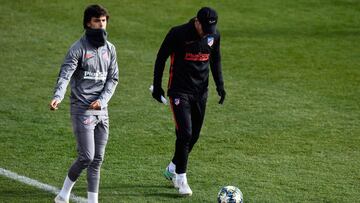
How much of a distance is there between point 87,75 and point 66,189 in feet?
4.39

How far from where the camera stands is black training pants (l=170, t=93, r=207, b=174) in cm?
909

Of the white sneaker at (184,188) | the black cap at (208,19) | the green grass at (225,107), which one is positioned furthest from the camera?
the green grass at (225,107)

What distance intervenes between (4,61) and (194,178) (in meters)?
6.80

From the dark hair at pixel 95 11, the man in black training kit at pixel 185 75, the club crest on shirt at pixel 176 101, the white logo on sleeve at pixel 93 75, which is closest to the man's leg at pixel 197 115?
the man in black training kit at pixel 185 75

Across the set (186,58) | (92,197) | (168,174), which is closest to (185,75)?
(186,58)

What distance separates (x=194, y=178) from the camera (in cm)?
982

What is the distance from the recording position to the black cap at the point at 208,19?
8.80 metres

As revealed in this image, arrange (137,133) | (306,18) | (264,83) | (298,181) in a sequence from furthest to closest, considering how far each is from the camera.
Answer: (306,18)
(264,83)
(137,133)
(298,181)

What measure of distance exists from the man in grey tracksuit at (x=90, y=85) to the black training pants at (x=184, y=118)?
102 centimetres

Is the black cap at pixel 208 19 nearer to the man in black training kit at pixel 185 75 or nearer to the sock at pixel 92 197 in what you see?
the man in black training kit at pixel 185 75

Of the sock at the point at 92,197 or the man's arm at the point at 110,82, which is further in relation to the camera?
the sock at the point at 92,197

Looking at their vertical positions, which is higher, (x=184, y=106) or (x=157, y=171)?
(x=184, y=106)

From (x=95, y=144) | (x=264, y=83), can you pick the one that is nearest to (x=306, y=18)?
(x=264, y=83)

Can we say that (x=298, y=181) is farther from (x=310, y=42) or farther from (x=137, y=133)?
(x=310, y=42)
